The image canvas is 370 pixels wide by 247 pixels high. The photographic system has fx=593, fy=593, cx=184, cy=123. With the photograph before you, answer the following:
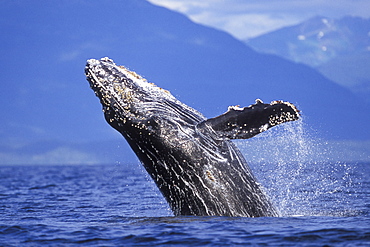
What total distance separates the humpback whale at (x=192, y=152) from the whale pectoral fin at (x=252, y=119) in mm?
20

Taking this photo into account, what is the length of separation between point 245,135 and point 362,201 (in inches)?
304

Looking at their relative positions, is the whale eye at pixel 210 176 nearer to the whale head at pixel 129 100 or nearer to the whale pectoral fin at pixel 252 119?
the whale pectoral fin at pixel 252 119

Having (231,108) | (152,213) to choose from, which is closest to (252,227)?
(231,108)

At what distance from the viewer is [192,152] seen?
12.0m

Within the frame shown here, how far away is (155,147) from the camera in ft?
39.6

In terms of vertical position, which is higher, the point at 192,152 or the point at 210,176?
the point at 192,152

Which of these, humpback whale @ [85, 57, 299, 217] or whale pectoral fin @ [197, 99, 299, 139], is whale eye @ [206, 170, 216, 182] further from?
whale pectoral fin @ [197, 99, 299, 139]

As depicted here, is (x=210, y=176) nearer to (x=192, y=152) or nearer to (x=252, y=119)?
(x=192, y=152)

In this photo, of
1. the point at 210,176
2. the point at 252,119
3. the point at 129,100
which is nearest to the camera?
the point at 252,119

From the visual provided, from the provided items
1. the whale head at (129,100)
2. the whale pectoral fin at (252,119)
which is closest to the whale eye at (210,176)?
the whale pectoral fin at (252,119)

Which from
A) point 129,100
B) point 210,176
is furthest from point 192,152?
point 129,100

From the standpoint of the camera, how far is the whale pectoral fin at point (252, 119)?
11.4m

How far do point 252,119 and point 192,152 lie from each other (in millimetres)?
1403

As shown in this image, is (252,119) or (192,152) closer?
(252,119)
